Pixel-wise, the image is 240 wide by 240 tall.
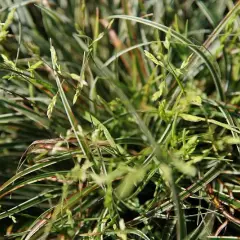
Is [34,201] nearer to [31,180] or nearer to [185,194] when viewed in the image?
[31,180]

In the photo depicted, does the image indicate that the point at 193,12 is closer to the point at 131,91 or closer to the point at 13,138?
the point at 131,91

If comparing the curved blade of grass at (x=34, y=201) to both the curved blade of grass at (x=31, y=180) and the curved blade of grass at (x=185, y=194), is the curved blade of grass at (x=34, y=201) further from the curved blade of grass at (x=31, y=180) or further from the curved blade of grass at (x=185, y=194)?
the curved blade of grass at (x=185, y=194)

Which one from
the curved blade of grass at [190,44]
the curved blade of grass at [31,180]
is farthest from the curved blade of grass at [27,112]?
the curved blade of grass at [190,44]

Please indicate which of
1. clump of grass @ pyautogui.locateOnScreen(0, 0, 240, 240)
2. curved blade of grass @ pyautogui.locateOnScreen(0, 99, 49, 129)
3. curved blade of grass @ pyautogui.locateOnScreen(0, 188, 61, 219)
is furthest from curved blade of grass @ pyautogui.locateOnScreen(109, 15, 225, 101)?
curved blade of grass @ pyautogui.locateOnScreen(0, 188, 61, 219)

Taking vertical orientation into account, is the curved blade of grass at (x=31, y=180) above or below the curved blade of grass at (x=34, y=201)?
above

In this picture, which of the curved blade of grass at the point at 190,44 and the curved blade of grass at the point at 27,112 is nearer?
the curved blade of grass at the point at 190,44

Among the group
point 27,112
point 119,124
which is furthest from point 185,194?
point 27,112

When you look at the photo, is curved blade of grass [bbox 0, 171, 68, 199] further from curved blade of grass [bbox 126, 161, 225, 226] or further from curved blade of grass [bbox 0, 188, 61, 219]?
curved blade of grass [bbox 126, 161, 225, 226]

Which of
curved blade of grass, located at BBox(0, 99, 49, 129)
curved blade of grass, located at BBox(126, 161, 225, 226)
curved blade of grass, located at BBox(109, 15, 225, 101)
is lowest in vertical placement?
curved blade of grass, located at BBox(126, 161, 225, 226)
